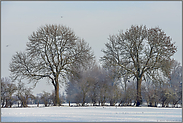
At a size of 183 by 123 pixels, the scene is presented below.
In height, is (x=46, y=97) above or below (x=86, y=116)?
above

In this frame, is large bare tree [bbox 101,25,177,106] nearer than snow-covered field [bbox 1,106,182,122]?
No

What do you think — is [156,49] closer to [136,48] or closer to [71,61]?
[136,48]

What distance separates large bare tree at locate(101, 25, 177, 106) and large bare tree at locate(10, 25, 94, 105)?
3.03 m

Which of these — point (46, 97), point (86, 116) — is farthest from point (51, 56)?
point (86, 116)

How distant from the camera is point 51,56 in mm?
29812

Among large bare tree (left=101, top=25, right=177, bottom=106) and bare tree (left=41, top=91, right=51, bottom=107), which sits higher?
large bare tree (left=101, top=25, right=177, bottom=106)

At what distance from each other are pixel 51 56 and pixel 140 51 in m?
9.89

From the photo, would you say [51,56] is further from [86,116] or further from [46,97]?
[86,116]

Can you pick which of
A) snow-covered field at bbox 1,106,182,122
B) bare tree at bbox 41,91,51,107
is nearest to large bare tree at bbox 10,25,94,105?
bare tree at bbox 41,91,51,107

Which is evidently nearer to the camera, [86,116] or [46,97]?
[86,116]

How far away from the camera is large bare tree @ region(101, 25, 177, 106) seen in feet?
95.0

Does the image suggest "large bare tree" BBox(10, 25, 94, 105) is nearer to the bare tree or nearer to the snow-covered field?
the bare tree

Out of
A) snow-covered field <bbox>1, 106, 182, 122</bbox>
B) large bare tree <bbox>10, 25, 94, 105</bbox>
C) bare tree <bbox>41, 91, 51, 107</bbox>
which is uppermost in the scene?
large bare tree <bbox>10, 25, 94, 105</bbox>

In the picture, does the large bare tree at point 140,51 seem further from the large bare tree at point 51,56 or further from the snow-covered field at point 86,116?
the snow-covered field at point 86,116
